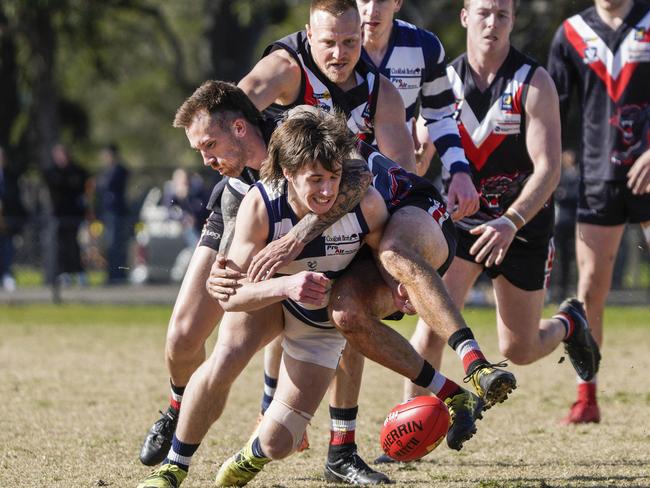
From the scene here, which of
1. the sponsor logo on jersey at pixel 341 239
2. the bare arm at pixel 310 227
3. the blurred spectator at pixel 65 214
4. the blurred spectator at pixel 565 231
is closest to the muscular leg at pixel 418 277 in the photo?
the sponsor logo on jersey at pixel 341 239

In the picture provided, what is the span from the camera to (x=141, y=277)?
18.4 m

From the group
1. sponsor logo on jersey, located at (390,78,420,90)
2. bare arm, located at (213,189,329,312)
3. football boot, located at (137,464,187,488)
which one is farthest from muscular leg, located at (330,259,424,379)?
sponsor logo on jersey, located at (390,78,420,90)

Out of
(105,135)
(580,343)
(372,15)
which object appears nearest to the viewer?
(372,15)

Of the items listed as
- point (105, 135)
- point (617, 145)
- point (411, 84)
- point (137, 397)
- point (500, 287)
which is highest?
point (411, 84)

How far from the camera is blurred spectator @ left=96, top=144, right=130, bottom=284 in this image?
17.1 metres

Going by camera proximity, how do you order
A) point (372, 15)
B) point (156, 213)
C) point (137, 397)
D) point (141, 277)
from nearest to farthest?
point (372, 15) → point (137, 397) → point (141, 277) → point (156, 213)

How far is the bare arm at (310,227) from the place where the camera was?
496 cm

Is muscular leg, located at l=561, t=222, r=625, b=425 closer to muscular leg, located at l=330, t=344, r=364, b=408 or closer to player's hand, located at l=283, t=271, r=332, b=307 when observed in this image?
muscular leg, located at l=330, t=344, r=364, b=408

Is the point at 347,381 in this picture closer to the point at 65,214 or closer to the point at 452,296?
the point at 452,296

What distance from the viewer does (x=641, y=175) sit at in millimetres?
7250

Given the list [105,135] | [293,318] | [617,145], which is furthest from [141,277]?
[105,135]

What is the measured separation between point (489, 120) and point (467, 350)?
216 cm

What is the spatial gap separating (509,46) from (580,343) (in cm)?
191

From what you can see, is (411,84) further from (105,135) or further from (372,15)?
(105,135)
